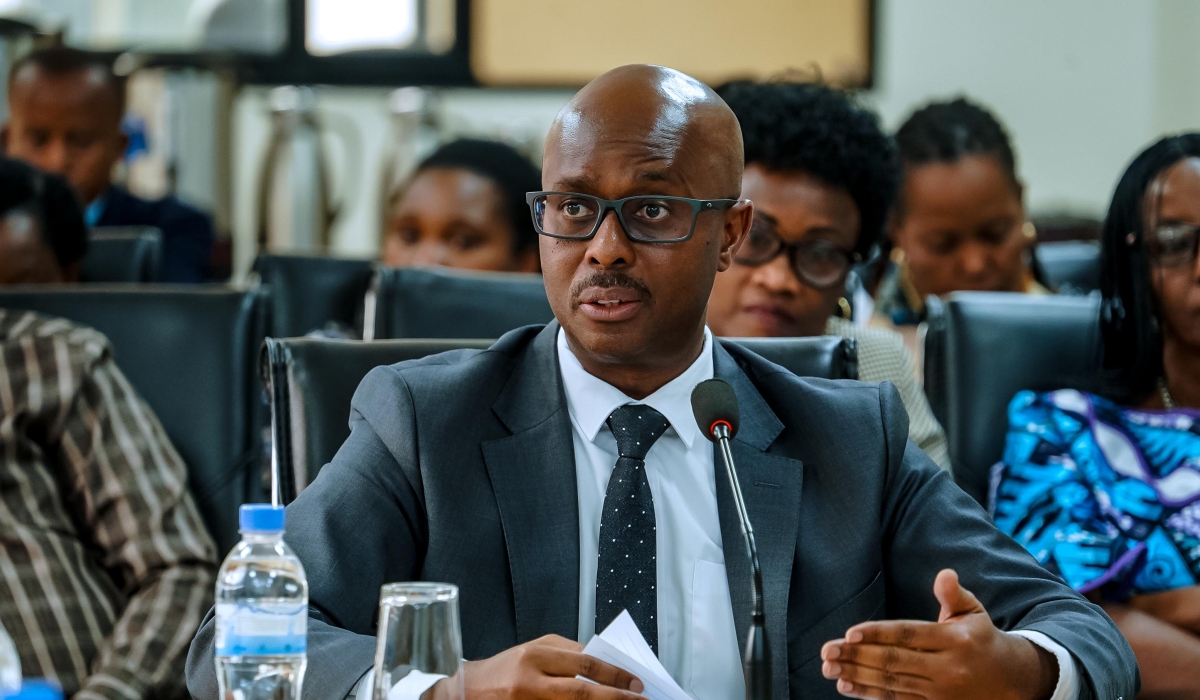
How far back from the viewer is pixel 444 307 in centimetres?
212

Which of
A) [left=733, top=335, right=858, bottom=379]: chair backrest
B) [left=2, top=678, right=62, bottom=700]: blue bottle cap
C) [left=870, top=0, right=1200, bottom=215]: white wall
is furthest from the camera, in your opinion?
[left=870, top=0, right=1200, bottom=215]: white wall

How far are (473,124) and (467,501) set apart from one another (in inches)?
165

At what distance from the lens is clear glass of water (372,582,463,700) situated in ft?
3.36

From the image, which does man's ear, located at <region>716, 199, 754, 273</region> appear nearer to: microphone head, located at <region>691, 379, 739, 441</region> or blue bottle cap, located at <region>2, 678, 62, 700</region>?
microphone head, located at <region>691, 379, 739, 441</region>

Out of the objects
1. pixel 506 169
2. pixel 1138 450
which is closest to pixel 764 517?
pixel 1138 450

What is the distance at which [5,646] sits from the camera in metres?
1.02

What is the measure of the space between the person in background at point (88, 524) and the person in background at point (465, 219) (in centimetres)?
96

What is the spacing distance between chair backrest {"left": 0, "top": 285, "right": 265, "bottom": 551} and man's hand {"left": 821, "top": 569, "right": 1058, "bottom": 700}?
3.80ft

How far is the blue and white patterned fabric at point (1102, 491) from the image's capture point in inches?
74.7

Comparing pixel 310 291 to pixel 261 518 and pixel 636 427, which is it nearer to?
pixel 636 427

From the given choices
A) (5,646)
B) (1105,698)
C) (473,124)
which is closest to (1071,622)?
(1105,698)

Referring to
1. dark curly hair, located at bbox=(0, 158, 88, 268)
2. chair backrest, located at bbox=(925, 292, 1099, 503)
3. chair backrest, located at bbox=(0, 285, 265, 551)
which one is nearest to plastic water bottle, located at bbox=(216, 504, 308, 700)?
chair backrest, located at bbox=(0, 285, 265, 551)

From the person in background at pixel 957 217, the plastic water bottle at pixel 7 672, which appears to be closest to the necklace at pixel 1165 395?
the person in background at pixel 957 217

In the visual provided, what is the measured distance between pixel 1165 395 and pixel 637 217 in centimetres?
115
